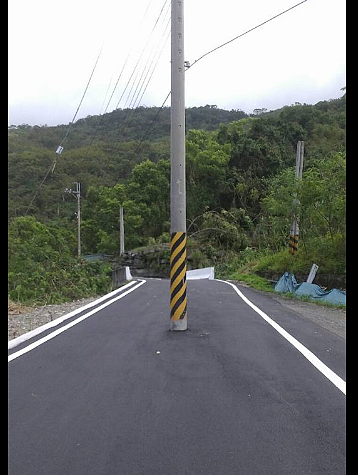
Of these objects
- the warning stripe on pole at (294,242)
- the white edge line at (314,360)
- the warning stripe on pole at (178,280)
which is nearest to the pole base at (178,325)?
the warning stripe on pole at (178,280)

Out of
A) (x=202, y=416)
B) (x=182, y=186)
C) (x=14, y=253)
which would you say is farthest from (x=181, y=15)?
(x=14, y=253)

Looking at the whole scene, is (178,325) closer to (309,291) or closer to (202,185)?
(309,291)

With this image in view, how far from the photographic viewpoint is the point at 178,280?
912 centimetres

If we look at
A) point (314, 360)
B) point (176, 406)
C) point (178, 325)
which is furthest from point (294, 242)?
point (176, 406)

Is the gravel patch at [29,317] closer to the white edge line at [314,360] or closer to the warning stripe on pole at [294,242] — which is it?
the white edge line at [314,360]

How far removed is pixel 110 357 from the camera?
7023mm

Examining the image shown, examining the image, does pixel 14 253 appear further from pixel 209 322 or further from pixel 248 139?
pixel 248 139

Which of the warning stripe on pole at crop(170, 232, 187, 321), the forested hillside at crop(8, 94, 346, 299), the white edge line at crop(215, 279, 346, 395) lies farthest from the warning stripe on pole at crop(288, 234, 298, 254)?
the warning stripe on pole at crop(170, 232, 187, 321)

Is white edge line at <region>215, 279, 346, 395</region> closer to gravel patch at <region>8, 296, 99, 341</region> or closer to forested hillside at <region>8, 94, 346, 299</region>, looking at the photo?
gravel patch at <region>8, 296, 99, 341</region>

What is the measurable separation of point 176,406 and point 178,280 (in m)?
4.27

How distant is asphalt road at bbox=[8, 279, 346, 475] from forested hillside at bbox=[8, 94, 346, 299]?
10.2 metres

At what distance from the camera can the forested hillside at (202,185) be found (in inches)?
744

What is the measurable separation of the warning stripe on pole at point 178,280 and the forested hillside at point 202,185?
30.0 ft
